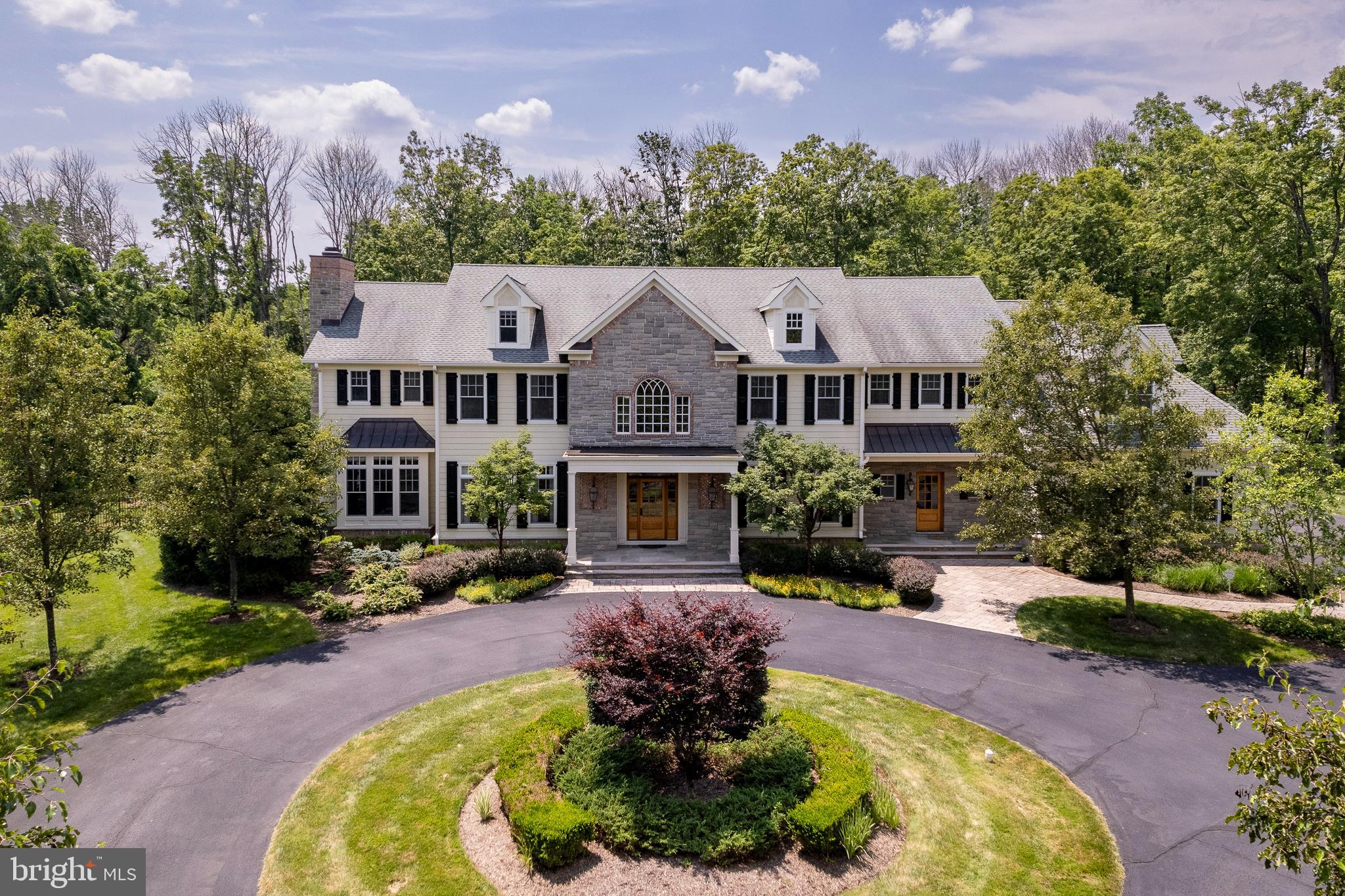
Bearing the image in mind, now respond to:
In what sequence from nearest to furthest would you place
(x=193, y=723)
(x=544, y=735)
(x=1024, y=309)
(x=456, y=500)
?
(x=544, y=735) → (x=193, y=723) → (x=1024, y=309) → (x=456, y=500)

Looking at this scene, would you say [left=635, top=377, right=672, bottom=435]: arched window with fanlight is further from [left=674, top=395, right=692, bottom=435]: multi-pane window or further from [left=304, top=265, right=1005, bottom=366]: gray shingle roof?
[left=304, top=265, right=1005, bottom=366]: gray shingle roof

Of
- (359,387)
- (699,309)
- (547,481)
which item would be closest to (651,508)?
(547,481)

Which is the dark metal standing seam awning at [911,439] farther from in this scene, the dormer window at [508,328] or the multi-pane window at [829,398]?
the dormer window at [508,328]

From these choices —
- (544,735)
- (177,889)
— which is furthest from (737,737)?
(177,889)

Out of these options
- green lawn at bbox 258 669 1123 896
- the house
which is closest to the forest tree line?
the house

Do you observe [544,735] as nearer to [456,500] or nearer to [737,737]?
[737,737]

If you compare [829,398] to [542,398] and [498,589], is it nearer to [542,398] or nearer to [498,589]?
[542,398]
